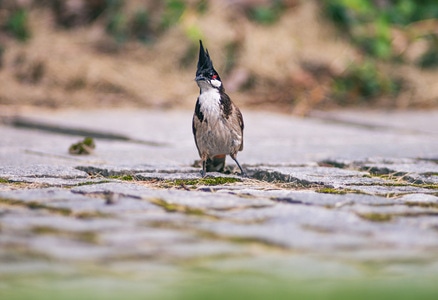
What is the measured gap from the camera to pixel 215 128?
4676 millimetres

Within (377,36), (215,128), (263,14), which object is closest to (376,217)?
(215,128)

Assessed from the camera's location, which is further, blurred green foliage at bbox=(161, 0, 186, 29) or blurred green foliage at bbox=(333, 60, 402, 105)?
blurred green foliage at bbox=(161, 0, 186, 29)

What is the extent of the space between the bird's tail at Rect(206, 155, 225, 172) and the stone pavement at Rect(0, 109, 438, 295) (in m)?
0.10

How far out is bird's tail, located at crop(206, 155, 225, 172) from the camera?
4.75 meters

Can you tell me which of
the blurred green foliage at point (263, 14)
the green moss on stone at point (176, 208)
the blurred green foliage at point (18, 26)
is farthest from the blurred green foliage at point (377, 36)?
the green moss on stone at point (176, 208)

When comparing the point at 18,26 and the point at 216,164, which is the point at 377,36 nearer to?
the point at 18,26

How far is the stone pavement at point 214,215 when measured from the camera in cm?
249

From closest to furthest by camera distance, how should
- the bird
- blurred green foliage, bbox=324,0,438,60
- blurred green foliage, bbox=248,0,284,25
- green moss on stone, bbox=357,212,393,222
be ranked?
green moss on stone, bbox=357,212,393,222, the bird, blurred green foliage, bbox=324,0,438,60, blurred green foliage, bbox=248,0,284,25

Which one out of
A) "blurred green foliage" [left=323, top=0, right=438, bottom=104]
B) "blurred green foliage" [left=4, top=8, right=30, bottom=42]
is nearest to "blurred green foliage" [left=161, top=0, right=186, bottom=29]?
"blurred green foliage" [left=4, top=8, right=30, bottom=42]

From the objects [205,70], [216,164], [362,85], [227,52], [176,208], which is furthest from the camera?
[227,52]

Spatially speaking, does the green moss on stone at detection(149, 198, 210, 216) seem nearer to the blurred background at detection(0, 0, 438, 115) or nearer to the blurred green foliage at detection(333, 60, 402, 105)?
the blurred background at detection(0, 0, 438, 115)

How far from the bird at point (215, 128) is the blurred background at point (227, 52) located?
3.31m

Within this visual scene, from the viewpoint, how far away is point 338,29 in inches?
379

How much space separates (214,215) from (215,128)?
5.31 feet
